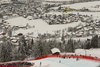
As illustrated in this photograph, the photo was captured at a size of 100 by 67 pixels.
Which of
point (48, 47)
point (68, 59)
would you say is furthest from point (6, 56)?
point (68, 59)

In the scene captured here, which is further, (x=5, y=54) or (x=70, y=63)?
(x=5, y=54)

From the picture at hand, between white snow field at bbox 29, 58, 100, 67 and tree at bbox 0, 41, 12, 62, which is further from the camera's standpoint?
tree at bbox 0, 41, 12, 62

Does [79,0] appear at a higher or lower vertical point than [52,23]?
higher

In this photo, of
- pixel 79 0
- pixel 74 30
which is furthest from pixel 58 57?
pixel 79 0

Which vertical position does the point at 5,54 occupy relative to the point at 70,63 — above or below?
below

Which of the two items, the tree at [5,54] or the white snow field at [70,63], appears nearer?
the white snow field at [70,63]

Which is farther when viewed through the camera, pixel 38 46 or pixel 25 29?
pixel 25 29

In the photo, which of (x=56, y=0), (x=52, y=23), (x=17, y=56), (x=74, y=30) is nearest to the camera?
(x=17, y=56)

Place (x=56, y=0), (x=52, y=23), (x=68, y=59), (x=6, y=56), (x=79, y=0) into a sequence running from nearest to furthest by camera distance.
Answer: (x=68, y=59)
(x=6, y=56)
(x=52, y=23)
(x=79, y=0)
(x=56, y=0)

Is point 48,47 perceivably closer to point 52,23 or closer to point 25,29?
point 25,29
